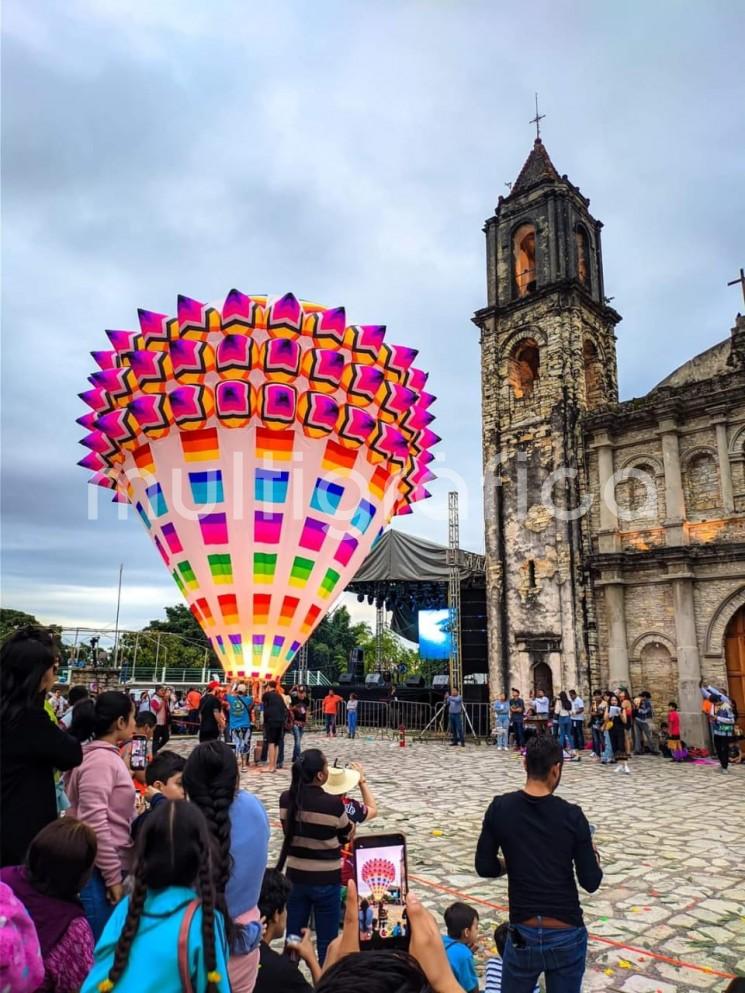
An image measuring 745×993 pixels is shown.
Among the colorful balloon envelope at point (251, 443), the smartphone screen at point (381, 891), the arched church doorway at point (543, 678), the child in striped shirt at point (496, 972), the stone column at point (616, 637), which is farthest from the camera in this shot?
the arched church doorway at point (543, 678)

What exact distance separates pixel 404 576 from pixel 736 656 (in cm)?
1433

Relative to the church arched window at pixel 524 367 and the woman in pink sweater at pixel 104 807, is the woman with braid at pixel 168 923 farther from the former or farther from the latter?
the church arched window at pixel 524 367

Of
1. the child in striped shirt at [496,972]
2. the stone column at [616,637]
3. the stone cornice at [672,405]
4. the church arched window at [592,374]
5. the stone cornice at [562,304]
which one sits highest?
the stone cornice at [562,304]

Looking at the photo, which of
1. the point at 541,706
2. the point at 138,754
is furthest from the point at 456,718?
the point at 138,754

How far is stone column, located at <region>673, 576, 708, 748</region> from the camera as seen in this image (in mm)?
17203

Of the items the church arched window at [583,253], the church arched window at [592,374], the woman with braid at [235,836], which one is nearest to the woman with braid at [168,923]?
the woman with braid at [235,836]

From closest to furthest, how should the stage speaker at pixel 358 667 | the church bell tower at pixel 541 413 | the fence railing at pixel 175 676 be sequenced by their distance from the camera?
the church bell tower at pixel 541 413 < the stage speaker at pixel 358 667 < the fence railing at pixel 175 676

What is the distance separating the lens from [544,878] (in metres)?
2.96

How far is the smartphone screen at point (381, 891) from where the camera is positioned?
238 cm

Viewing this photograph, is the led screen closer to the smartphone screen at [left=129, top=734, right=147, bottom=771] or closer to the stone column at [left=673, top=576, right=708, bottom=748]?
the stone column at [left=673, top=576, right=708, bottom=748]

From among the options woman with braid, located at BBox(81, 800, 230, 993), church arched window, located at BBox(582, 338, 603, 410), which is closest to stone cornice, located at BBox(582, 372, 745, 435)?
church arched window, located at BBox(582, 338, 603, 410)

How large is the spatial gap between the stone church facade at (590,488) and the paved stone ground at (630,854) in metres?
4.58

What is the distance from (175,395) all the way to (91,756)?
9.43 m

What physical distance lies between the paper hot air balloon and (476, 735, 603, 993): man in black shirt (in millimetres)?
718
